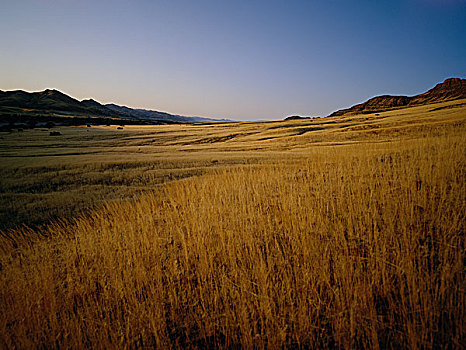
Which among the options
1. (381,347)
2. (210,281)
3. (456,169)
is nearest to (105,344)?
(210,281)

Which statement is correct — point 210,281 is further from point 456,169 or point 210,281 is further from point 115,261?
point 456,169

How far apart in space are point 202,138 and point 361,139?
19.1 meters

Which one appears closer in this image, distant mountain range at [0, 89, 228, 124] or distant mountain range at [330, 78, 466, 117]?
distant mountain range at [0, 89, 228, 124]

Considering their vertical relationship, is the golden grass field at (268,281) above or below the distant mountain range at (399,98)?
below

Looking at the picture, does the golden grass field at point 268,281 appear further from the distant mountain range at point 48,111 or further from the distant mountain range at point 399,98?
the distant mountain range at point 399,98

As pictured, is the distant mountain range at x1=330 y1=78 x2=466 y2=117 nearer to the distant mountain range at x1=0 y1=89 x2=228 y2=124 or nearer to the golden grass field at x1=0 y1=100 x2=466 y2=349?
the distant mountain range at x1=0 y1=89 x2=228 y2=124

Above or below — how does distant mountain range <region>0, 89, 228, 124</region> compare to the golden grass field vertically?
above

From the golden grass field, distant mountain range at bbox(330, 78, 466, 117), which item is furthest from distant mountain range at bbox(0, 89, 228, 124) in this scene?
distant mountain range at bbox(330, 78, 466, 117)

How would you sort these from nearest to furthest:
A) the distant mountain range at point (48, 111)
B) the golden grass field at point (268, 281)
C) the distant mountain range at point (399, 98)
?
the golden grass field at point (268, 281) → the distant mountain range at point (48, 111) → the distant mountain range at point (399, 98)

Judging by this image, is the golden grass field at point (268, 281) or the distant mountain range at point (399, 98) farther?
the distant mountain range at point (399, 98)

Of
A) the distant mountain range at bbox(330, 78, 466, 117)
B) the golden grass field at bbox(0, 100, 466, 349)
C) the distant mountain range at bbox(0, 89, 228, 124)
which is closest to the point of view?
the golden grass field at bbox(0, 100, 466, 349)

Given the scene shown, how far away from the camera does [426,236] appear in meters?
3.16

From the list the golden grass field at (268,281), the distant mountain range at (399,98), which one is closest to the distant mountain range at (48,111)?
the golden grass field at (268,281)

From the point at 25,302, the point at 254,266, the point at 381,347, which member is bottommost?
the point at 25,302
